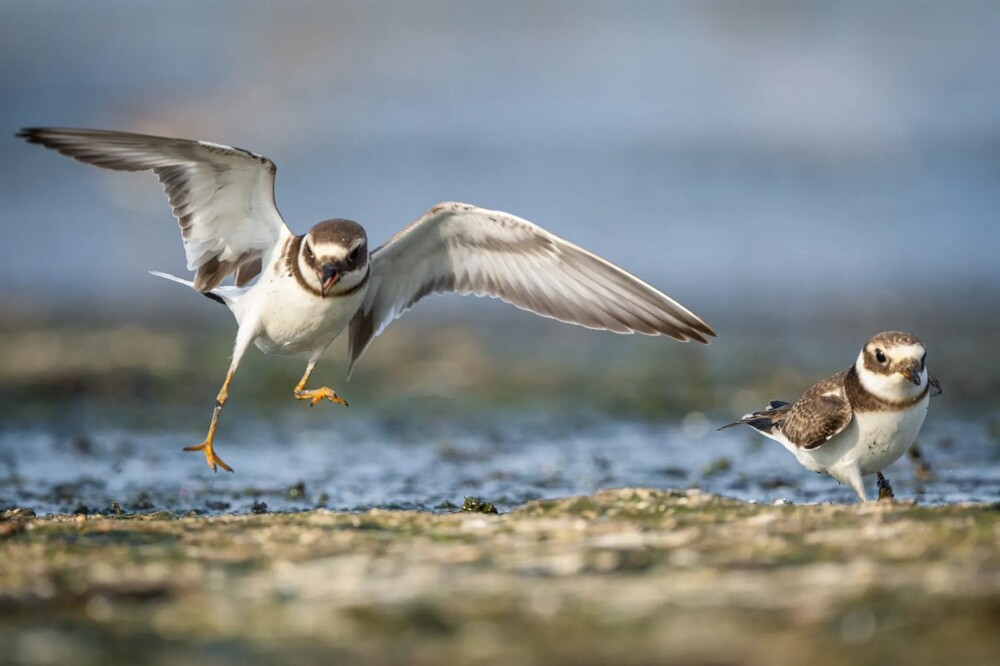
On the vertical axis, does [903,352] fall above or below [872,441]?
above

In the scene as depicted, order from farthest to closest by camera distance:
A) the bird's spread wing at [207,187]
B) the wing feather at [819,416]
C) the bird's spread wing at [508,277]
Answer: the bird's spread wing at [508,277] → the bird's spread wing at [207,187] → the wing feather at [819,416]

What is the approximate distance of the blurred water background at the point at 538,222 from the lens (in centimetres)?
880

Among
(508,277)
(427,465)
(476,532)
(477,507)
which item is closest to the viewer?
(476,532)

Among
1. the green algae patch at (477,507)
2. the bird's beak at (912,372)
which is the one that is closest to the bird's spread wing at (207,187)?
the green algae patch at (477,507)

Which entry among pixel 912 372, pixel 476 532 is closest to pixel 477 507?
pixel 476 532

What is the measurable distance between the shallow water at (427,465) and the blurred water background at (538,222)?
38mm

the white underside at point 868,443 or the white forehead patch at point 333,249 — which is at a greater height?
the white forehead patch at point 333,249

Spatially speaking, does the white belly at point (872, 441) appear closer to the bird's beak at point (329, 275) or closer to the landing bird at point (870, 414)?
the landing bird at point (870, 414)

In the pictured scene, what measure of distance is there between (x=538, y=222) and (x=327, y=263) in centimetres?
1045

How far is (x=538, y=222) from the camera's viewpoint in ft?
58.2

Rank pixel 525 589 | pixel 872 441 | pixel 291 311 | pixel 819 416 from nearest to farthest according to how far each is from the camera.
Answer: pixel 525 589, pixel 872 441, pixel 819 416, pixel 291 311

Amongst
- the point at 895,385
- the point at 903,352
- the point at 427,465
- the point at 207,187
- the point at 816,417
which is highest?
the point at 207,187

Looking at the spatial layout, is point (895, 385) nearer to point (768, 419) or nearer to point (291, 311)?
point (768, 419)

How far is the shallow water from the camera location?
7438 millimetres
